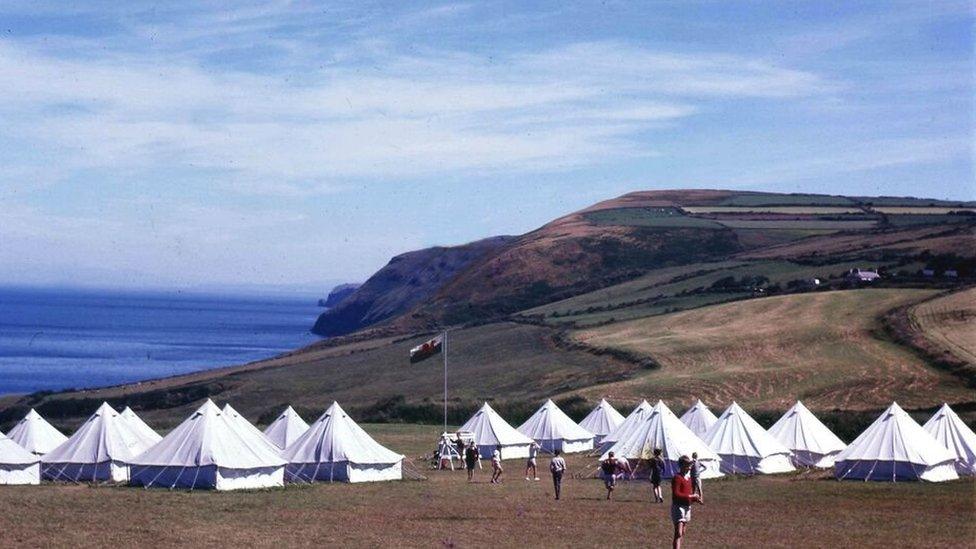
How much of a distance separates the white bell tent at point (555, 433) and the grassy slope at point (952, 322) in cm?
2175

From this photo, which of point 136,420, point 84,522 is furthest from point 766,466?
point 84,522

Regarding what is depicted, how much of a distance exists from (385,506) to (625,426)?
16836mm

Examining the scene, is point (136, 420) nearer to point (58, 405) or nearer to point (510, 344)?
point (58, 405)

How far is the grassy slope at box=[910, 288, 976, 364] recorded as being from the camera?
68.1 m

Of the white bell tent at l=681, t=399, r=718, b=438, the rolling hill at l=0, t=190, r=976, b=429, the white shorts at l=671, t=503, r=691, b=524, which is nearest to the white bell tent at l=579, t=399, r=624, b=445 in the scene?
the white bell tent at l=681, t=399, r=718, b=438

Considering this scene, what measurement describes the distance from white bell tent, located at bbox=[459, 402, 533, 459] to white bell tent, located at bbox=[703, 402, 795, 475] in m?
8.26

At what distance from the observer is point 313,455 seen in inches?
1613

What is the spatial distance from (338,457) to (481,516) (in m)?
10.8

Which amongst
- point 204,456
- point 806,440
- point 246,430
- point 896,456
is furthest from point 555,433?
point 204,456

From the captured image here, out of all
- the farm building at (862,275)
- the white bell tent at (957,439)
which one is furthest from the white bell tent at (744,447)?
the farm building at (862,275)

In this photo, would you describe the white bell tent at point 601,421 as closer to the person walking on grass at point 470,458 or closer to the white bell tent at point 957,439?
the person walking on grass at point 470,458

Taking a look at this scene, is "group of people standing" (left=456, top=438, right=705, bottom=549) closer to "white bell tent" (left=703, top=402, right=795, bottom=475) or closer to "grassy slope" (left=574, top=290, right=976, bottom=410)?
"white bell tent" (left=703, top=402, right=795, bottom=475)

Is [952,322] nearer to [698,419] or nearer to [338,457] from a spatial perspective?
[698,419]

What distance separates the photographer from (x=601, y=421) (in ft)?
188
